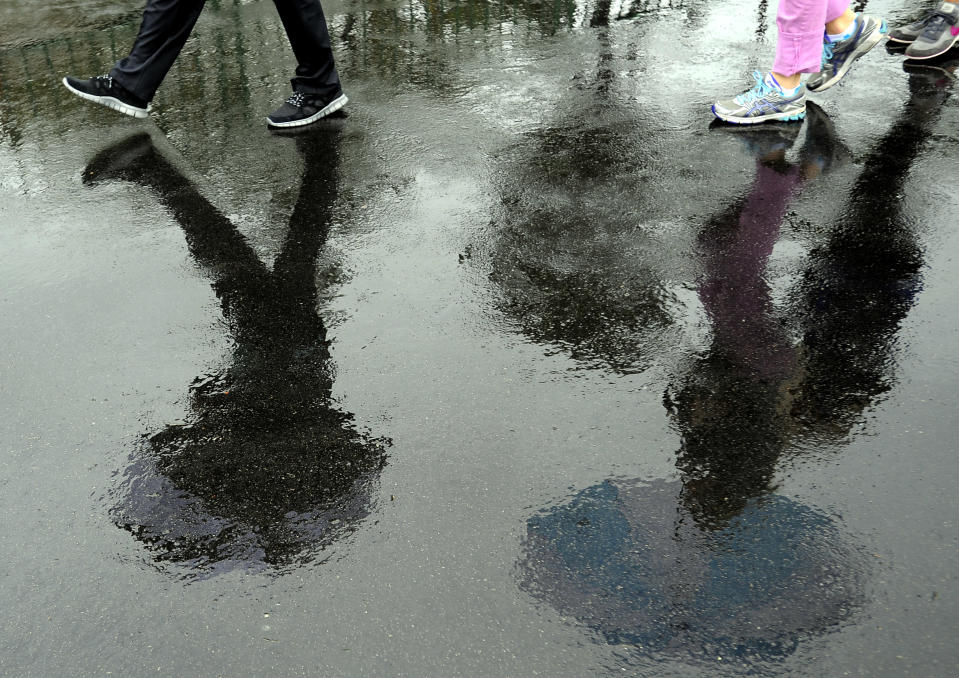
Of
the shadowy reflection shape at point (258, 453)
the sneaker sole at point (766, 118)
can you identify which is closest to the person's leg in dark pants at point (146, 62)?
the shadowy reflection shape at point (258, 453)

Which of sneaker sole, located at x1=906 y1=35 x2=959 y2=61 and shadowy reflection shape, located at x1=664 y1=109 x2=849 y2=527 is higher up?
shadowy reflection shape, located at x1=664 y1=109 x2=849 y2=527

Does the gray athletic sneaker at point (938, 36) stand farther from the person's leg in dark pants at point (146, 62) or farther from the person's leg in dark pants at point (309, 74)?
the person's leg in dark pants at point (146, 62)

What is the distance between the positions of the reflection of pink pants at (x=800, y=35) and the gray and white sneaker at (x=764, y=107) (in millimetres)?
122

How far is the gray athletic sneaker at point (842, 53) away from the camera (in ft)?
18.2

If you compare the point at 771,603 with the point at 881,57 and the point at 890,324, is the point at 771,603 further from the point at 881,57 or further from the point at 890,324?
the point at 881,57

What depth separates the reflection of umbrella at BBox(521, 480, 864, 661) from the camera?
2.25m

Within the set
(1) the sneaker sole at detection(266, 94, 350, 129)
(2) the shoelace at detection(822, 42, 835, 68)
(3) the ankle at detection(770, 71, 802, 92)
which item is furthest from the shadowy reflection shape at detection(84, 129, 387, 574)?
(2) the shoelace at detection(822, 42, 835, 68)

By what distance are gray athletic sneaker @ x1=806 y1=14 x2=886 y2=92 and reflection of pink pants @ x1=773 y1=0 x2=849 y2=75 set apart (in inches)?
15.6

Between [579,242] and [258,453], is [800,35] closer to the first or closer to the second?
[579,242]

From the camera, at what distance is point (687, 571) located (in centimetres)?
241

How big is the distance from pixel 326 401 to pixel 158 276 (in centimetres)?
132

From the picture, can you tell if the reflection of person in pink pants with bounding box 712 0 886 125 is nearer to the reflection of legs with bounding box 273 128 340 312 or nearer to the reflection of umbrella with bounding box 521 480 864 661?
the reflection of legs with bounding box 273 128 340 312

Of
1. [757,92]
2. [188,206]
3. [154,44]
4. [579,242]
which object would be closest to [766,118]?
[757,92]

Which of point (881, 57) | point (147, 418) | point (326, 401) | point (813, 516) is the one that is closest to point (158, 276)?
point (147, 418)
